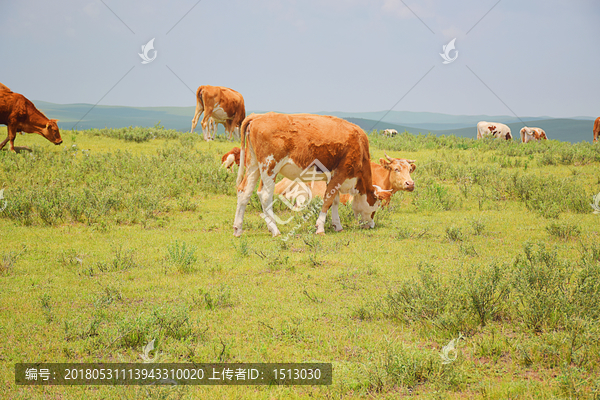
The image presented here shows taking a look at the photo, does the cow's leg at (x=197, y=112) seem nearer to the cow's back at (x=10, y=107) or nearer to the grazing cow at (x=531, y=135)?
the cow's back at (x=10, y=107)

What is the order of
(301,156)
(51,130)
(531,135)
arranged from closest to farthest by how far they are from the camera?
(301,156), (51,130), (531,135)

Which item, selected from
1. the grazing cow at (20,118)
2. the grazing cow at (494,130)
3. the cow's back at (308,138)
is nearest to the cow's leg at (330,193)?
the cow's back at (308,138)

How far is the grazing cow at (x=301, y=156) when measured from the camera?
32.1ft

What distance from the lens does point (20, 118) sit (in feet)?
56.0

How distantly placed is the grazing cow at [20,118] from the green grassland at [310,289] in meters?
3.20

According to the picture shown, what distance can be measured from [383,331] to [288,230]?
5.78m

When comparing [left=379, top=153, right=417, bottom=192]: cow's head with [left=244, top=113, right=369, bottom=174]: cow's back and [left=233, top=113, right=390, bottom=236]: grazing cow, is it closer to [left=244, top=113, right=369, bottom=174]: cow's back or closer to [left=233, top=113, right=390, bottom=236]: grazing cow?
[left=233, top=113, right=390, bottom=236]: grazing cow

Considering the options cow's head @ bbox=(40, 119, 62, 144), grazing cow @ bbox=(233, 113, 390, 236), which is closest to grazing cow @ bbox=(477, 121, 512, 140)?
grazing cow @ bbox=(233, 113, 390, 236)

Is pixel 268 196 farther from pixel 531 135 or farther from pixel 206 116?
pixel 531 135

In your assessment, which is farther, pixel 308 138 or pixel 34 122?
pixel 34 122

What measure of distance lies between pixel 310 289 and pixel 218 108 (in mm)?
18898

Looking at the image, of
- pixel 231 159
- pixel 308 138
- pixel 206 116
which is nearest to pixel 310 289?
pixel 308 138

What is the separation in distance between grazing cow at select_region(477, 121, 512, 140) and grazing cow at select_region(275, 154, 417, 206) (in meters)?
22.8

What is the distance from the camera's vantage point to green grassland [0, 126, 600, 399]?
4.26m
